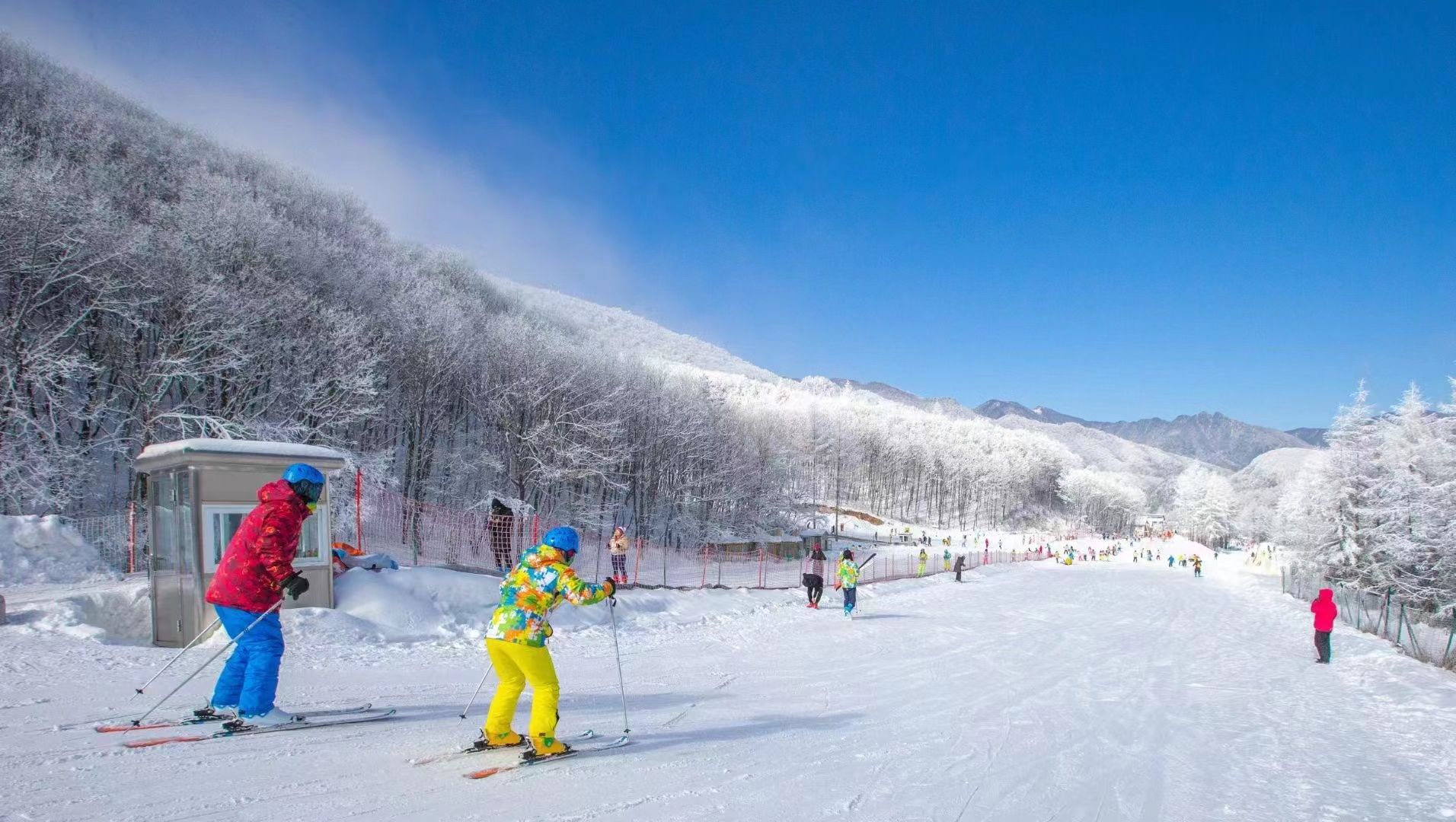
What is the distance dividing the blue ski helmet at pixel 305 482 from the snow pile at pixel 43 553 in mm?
12309

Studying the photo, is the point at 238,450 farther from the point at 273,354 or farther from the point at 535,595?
the point at 273,354

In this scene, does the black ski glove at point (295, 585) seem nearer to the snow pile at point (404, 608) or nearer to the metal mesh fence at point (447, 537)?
the snow pile at point (404, 608)

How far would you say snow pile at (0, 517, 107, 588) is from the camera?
14312 millimetres

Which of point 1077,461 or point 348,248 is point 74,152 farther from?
point 1077,461

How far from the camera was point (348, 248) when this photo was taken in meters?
44.0

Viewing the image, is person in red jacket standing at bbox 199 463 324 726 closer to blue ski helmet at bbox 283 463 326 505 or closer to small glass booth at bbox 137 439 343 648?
blue ski helmet at bbox 283 463 326 505

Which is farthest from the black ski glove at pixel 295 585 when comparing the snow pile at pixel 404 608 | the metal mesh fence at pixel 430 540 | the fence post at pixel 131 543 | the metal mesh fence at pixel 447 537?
the fence post at pixel 131 543

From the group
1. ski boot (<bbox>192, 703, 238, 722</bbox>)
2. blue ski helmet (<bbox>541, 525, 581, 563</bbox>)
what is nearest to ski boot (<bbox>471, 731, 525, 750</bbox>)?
blue ski helmet (<bbox>541, 525, 581, 563</bbox>)

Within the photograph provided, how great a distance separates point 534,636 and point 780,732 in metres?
3.07

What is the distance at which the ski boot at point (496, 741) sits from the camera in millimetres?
5797

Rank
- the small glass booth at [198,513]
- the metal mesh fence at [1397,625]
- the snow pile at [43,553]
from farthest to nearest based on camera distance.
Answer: the metal mesh fence at [1397,625], the snow pile at [43,553], the small glass booth at [198,513]

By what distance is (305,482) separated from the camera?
607 cm

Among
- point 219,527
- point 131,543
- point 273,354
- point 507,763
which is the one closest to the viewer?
point 507,763

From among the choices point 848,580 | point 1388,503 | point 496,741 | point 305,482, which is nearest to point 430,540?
point 848,580
